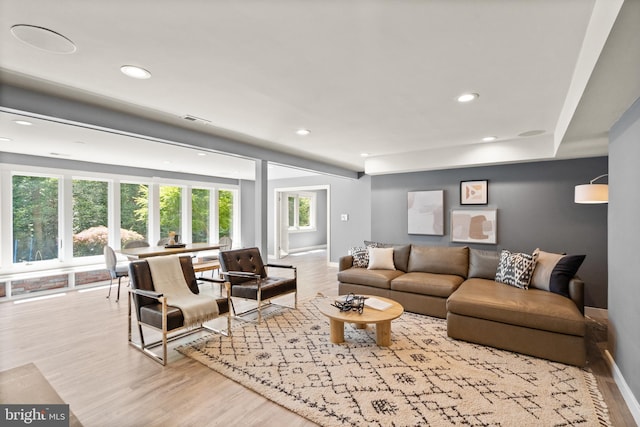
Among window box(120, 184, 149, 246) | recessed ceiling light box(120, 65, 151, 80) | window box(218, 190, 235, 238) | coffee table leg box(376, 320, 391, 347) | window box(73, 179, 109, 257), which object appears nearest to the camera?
recessed ceiling light box(120, 65, 151, 80)

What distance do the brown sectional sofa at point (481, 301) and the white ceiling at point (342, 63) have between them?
1.71 metres

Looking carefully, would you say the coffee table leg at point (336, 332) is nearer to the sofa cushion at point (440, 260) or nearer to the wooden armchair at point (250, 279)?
the wooden armchair at point (250, 279)

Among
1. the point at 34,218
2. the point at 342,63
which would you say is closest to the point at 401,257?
the point at 342,63

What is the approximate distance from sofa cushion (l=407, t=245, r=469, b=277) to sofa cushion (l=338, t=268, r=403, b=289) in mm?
335

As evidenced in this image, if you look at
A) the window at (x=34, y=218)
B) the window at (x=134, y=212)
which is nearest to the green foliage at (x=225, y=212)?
the window at (x=134, y=212)

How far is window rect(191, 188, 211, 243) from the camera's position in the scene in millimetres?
7895

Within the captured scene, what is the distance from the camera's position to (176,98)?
9.43 feet

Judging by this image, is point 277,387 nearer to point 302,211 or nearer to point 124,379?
point 124,379

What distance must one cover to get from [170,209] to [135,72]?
18.3 feet

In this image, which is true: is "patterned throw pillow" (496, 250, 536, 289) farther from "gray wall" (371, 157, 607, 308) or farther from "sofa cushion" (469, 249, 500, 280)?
"gray wall" (371, 157, 607, 308)

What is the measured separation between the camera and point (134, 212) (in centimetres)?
670

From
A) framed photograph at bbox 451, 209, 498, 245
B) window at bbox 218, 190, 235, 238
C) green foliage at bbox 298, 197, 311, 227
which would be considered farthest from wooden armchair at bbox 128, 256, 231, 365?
green foliage at bbox 298, 197, 311, 227

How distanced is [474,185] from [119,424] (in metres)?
5.35

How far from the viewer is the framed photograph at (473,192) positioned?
16.7 ft
